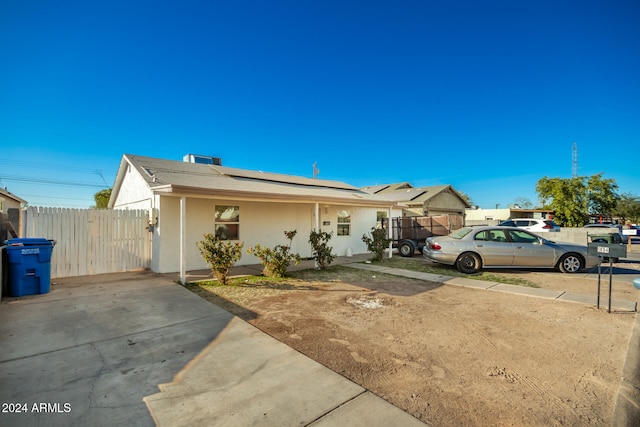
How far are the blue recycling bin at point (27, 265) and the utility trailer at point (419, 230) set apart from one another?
12.5m

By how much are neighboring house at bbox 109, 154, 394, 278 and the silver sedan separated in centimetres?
387

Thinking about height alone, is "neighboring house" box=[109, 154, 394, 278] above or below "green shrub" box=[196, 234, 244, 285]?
above

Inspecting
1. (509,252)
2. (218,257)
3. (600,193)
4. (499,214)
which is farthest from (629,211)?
(218,257)

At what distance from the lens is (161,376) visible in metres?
3.02

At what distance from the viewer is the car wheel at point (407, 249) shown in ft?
44.7

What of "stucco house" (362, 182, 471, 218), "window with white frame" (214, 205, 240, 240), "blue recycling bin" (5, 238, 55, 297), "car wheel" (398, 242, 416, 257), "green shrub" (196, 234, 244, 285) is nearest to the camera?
"blue recycling bin" (5, 238, 55, 297)

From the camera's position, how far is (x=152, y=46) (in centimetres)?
1062

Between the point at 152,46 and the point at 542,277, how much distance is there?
15404 mm

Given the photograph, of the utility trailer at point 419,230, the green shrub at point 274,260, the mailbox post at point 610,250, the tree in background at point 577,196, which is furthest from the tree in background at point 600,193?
the green shrub at point 274,260

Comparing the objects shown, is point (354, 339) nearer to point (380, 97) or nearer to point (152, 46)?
point (152, 46)

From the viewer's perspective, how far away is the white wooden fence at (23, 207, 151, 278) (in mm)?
7668

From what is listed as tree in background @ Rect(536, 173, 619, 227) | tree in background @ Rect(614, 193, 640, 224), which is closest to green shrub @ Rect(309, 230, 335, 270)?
tree in background @ Rect(536, 173, 619, 227)

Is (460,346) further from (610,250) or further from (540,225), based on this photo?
(540,225)

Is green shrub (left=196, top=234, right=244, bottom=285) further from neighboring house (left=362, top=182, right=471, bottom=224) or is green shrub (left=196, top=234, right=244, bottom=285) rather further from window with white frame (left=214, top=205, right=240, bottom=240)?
neighboring house (left=362, top=182, right=471, bottom=224)
